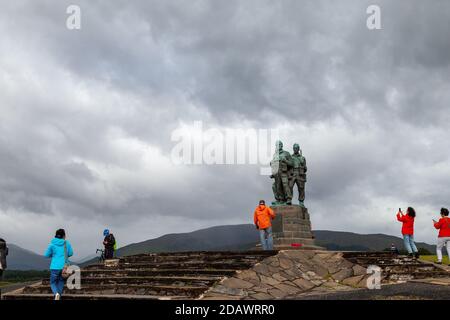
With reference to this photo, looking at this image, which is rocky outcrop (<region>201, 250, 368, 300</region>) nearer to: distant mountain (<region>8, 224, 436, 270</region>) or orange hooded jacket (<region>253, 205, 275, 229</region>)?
orange hooded jacket (<region>253, 205, 275, 229</region>)

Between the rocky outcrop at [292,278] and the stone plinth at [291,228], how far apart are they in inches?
131

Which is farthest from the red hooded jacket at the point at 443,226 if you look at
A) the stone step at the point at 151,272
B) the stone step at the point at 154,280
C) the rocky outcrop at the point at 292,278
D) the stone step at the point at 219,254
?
the stone step at the point at 154,280

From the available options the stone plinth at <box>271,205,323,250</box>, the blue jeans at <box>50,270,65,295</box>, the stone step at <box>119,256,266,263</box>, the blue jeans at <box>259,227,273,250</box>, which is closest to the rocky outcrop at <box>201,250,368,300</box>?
the stone step at <box>119,256,266,263</box>

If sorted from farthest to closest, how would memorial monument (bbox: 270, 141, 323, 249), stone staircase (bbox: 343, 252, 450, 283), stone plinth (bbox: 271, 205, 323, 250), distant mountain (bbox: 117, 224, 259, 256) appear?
1. distant mountain (bbox: 117, 224, 259, 256)
2. memorial monument (bbox: 270, 141, 323, 249)
3. stone plinth (bbox: 271, 205, 323, 250)
4. stone staircase (bbox: 343, 252, 450, 283)

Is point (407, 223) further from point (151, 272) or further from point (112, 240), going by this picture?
point (112, 240)

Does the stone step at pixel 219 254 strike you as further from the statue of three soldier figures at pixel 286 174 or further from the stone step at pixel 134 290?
the statue of three soldier figures at pixel 286 174

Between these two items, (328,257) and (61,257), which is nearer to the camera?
(61,257)

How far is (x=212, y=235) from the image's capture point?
555 ft

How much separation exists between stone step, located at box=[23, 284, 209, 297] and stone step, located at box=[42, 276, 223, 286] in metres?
0.31

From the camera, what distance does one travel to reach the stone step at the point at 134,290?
9680 mm

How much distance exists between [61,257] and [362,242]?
321 ft

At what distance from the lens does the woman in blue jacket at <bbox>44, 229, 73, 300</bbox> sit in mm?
8719
